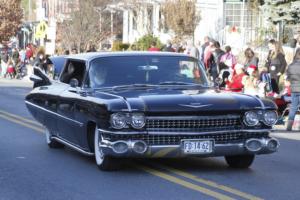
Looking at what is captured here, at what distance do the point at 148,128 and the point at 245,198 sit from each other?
168cm

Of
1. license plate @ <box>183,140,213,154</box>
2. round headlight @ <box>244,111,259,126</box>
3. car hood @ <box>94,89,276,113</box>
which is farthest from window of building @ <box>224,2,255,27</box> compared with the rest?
license plate @ <box>183,140,213,154</box>

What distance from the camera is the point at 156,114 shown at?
952 cm

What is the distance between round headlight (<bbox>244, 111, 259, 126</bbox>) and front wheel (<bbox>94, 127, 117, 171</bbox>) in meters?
1.71

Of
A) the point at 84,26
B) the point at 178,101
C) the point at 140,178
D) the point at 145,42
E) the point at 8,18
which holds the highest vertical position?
the point at 8,18

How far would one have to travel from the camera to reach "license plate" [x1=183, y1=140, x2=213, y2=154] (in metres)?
9.63

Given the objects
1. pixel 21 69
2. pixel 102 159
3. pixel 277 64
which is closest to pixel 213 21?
pixel 21 69

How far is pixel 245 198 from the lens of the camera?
841cm

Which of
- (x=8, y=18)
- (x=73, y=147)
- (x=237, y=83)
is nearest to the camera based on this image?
(x=73, y=147)

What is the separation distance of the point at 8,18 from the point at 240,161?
54.5 metres

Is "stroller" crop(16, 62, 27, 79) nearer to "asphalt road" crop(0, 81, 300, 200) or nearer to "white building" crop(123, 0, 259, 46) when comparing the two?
"white building" crop(123, 0, 259, 46)

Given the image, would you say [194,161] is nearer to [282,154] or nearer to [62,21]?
[282,154]

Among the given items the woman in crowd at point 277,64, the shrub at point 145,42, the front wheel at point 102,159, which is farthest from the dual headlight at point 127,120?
the shrub at point 145,42

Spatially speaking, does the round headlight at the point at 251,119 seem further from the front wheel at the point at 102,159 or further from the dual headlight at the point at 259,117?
the front wheel at the point at 102,159

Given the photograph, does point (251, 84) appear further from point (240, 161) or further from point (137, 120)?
point (137, 120)
